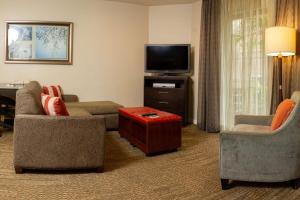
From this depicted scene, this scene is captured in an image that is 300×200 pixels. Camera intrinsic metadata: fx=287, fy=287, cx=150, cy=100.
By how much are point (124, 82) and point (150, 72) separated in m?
0.59

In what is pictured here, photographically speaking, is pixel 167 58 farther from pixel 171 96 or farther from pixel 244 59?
pixel 244 59

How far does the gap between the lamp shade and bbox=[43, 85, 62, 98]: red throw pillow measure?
351 cm

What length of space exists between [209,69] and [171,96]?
0.90m

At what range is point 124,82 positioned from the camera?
5.91 m

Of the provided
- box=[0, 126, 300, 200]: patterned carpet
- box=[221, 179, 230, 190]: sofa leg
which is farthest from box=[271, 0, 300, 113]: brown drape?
box=[221, 179, 230, 190]: sofa leg

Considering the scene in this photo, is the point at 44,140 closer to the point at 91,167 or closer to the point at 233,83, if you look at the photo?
the point at 91,167

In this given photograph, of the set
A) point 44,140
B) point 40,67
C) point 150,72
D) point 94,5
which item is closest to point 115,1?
point 94,5

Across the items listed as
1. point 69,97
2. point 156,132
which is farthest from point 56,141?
point 69,97

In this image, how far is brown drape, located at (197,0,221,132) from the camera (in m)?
4.83

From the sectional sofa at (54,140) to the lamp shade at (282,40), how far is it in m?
2.17

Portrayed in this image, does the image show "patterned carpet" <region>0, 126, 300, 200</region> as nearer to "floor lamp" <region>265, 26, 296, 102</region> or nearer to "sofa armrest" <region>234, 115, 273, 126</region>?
"sofa armrest" <region>234, 115, 273, 126</region>

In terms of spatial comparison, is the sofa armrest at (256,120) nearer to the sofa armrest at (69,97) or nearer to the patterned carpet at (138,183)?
the patterned carpet at (138,183)

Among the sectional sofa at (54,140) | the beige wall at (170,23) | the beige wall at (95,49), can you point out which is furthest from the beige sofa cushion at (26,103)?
the beige wall at (170,23)

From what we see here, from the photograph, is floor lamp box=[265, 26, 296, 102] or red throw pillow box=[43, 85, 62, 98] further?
red throw pillow box=[43, 85, 62, 98]
